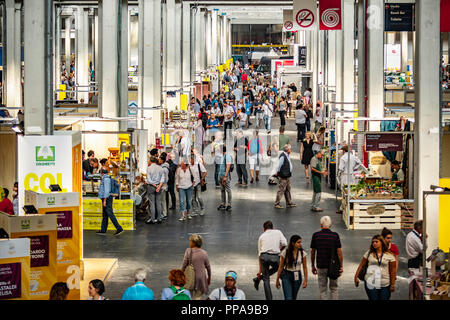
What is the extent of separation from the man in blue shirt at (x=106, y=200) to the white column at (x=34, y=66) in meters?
2.80

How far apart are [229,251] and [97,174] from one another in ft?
13.8

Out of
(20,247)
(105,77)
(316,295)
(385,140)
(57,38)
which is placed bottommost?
(316,295)

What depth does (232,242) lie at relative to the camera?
16.1m

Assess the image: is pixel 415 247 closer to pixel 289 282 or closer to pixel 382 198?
pixel 289 282

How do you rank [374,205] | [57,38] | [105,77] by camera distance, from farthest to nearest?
[57,38], [105,77], [374,205]

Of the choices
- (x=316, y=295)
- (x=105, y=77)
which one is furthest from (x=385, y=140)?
(x=105, y=77)

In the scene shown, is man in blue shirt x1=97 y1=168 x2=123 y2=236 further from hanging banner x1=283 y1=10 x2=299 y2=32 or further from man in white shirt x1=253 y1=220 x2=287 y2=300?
hanging banner x1=283 y1=10 x2=299 y2=32

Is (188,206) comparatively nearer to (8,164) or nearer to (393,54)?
(8,164)

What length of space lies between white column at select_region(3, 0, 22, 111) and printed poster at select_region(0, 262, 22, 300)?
1066 inches

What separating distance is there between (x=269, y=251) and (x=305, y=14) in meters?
15.4

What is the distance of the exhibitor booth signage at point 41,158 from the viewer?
1308cm

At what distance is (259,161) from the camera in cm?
2392

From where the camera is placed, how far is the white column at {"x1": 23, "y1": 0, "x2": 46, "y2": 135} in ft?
44.8

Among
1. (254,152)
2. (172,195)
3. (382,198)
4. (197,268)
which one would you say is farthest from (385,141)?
(197,268)
